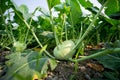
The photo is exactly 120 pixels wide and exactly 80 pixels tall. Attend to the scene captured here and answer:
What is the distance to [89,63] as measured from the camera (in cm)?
130

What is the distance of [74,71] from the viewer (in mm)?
1176

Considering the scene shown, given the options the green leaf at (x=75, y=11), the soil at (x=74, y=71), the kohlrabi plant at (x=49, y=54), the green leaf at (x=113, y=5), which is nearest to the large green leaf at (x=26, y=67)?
the kohlrabi plant at (x=49, y=54)

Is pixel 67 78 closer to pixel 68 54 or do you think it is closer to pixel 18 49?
pixel 68 54

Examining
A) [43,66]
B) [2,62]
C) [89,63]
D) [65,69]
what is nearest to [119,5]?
[89,63]

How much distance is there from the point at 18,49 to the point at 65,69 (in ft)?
1.21

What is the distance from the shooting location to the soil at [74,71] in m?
1.15

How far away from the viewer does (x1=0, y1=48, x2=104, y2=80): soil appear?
3.76ft

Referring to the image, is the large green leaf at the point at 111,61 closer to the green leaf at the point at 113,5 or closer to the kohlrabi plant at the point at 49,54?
the kohlrabi plant at the point at 49,54

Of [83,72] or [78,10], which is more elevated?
[78,10]

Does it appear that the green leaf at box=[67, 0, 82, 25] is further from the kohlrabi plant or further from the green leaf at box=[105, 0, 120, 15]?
the green leaf at box=[105, 0, 120, 15]

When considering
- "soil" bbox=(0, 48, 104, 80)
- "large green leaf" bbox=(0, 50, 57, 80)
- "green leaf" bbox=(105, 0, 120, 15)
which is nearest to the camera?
"large green leaf" bbox=(0, 50, 57, 80)

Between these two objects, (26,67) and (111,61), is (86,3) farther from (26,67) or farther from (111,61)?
(26,67)

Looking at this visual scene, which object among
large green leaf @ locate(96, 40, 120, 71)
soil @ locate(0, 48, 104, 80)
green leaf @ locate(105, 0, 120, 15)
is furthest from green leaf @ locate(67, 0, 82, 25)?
large green leaf @ locate(96, 40, 120, 71)

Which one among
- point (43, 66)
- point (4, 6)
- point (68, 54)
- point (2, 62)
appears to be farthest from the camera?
point (4, 6)
